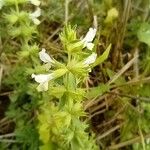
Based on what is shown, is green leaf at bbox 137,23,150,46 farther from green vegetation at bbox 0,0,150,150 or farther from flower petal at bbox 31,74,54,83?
flower petal at bbox 31,74,54,83

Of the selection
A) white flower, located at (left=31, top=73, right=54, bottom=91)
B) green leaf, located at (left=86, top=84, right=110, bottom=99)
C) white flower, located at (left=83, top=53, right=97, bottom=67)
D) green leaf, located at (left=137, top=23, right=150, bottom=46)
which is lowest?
white flower, located at (left=31, top=73, right=54, bottom=91)

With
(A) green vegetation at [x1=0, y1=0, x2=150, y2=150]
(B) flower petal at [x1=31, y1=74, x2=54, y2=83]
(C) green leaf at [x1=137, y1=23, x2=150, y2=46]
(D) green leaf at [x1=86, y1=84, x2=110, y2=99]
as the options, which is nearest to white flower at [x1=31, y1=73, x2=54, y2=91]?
(B) flower petal at [x1=31, y1=74, x2=54, y2=83]

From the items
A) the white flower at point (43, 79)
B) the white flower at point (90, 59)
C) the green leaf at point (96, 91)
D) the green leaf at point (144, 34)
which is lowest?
the white flower at point (43, 79)

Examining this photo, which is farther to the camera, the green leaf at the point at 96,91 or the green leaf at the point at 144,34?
the green leaf at the point at 144,34

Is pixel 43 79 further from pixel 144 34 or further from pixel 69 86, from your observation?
pixel 144 34

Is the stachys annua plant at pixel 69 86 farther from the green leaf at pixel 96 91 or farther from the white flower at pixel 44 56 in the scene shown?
the green leaf at pixel 96 91

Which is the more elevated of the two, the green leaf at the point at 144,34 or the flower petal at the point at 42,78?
the green leaf at the point at 144,34

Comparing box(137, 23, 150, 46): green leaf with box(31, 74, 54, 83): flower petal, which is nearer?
box(31, 74, 54, 83): flower petal

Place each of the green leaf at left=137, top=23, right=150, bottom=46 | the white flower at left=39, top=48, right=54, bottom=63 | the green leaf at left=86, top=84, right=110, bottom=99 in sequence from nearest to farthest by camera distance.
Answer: the white flower at left=39, top=48, right=54, bottom=63 < the green leaf at left=86, top=84, right=110, bottom=99 < the green leaf at left=137, top=23, right=150, bottom=46

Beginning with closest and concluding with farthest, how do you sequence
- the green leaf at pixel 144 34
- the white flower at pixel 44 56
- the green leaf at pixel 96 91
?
the white flower at pixel 44 56 → the green leaf at pixel 96 91 → the green leaf at pixel 144 34

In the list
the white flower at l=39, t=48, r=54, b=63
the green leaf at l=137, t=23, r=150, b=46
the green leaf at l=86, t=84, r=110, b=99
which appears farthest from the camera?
the green leaf at l=137, t=23, r=150, b=46

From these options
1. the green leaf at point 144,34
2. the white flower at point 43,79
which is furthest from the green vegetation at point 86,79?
the white flower at point 43,79

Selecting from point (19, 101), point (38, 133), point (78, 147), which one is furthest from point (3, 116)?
point (78, 147)
